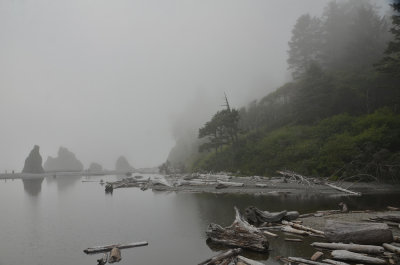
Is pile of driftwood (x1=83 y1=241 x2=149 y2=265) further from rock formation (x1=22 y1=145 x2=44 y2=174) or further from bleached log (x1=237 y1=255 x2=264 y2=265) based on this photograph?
rock formation (x1=22 y1=145 x2=44 y2=174)

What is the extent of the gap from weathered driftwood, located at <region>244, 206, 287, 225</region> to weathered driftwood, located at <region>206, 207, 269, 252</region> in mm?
3672

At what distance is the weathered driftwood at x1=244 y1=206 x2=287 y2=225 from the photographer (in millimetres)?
16922

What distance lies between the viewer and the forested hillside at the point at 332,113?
1330 inches

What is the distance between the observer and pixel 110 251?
515 inches

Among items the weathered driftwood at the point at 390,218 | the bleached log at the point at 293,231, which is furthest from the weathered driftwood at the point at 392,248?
the weathered driftwood at the point at 390,218

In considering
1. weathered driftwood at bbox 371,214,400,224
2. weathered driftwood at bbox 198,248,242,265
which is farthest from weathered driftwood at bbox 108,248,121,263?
weathered driftwood at bbox 371,214,400,224

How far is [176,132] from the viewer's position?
152750 millimetres

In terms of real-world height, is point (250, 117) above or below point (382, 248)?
above

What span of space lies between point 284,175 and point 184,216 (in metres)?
22.2

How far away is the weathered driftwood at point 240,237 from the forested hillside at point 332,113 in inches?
983

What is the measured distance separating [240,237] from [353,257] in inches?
191

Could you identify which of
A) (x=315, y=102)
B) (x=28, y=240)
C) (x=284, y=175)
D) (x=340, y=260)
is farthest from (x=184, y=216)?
(x=315, y=102)

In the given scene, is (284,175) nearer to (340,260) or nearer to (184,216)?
(184,216)

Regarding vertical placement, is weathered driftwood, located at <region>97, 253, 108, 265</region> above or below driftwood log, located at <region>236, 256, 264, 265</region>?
below
